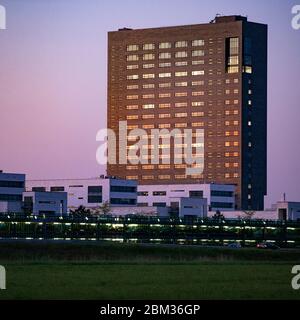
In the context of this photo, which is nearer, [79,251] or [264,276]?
[264,276]

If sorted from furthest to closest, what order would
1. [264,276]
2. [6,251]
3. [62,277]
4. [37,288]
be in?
[6,251] → [264,276] → [62,277] → [37,288]

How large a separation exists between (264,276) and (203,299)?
729 inches

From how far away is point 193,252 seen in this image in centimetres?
14012

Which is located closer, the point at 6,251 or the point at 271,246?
the point at 6,251
